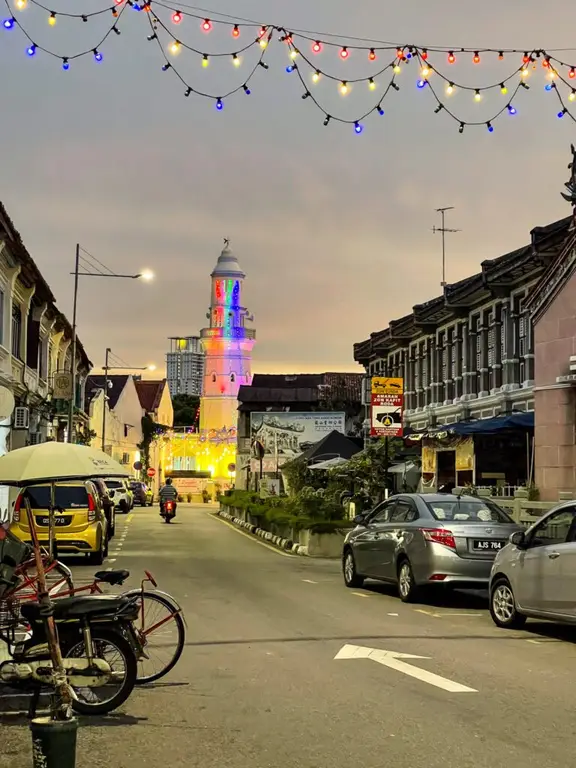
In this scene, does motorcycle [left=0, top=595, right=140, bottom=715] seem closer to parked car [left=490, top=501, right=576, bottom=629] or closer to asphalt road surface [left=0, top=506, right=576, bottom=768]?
asphalt road surface [left=0, top=506, right=576, bottom=768]

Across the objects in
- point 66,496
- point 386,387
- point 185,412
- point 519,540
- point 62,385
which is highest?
point 185,412

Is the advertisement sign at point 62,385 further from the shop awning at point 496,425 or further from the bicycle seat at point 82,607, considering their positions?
the bicycle seat at point 82,607

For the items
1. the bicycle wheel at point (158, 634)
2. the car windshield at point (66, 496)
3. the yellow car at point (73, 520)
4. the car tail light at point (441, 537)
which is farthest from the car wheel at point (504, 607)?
the car windshield at point (66, 496)

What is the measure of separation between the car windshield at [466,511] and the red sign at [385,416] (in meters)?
8.11

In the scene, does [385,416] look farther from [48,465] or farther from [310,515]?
[48,465]

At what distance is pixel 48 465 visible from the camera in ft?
28.8

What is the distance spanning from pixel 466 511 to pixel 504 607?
3.36 metres

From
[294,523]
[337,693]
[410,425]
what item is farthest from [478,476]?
[337,693]

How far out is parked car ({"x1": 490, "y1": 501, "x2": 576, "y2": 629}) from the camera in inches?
446

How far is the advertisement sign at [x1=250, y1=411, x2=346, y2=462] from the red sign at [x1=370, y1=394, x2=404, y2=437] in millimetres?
39135

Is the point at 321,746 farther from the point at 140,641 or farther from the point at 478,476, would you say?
the point at 478,476

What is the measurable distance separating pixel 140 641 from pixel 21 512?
472 inches

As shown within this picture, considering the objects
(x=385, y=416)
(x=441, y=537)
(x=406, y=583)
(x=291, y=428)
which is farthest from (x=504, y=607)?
(x=291, y=428)

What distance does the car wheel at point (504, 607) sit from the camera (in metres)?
12.5
